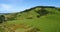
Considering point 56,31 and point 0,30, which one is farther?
point 0,30

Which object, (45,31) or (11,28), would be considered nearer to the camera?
(45,31)

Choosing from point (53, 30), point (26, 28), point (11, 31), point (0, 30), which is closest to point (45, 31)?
point (53, 30)

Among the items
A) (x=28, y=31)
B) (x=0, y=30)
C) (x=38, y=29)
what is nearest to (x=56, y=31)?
(x=38, y=29)

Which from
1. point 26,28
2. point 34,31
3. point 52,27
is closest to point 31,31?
point 34,31

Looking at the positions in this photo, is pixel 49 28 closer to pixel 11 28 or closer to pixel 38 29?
pixel 38 29

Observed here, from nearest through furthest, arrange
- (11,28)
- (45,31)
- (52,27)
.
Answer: (45,31) → (52,27) → (11,28)

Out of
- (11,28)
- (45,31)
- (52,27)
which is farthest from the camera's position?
(11,28)

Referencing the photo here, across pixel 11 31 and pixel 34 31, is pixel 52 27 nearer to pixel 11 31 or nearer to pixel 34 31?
pixel 34 31
